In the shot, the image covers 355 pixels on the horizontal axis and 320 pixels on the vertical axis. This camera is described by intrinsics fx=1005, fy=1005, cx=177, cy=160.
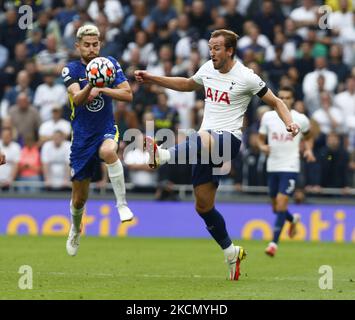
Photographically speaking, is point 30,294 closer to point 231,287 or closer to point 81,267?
point 231,287

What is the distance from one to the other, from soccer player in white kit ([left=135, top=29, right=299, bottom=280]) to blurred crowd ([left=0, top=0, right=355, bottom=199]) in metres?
7.56

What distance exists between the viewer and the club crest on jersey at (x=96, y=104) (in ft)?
41.1

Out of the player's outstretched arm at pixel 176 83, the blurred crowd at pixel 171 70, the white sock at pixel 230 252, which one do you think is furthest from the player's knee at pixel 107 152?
the blurred crowd at pixel 171 70

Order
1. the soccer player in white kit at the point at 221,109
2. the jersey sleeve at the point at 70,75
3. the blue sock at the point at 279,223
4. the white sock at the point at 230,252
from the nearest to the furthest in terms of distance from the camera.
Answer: the soccer player in white kit at the point at 221,109 < the white sock at the point at 230,252 < the jersey sleeve at the point at 70,75 < the blue sock at the point at 279,223

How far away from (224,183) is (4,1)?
7838 mm

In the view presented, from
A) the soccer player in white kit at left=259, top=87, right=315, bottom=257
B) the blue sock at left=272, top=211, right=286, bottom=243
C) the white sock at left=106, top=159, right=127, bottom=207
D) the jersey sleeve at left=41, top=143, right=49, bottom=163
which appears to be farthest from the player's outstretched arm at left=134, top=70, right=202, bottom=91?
the jersey sleeve at left=41, top=143, right=49, bottom=163

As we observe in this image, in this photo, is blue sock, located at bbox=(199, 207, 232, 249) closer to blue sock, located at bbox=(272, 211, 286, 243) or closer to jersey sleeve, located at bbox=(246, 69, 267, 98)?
jersey sleeve, located at bbox=(246, 69, 267, 98)

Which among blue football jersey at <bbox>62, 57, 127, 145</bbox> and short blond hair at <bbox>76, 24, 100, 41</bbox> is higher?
short blond hair at <bbox>76, 24, 100, 41</bbox>

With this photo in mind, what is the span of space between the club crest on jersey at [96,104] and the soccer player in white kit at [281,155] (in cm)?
471

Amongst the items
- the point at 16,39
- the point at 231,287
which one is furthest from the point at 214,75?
the point at 16,39

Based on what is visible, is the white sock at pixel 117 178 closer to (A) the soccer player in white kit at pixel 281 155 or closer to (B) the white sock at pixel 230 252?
(B) the white sock at pixel 230 252

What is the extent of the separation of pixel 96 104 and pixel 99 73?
3.81 ft

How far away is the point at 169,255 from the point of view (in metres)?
16.1

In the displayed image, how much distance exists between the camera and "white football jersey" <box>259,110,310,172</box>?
17.0 metres
